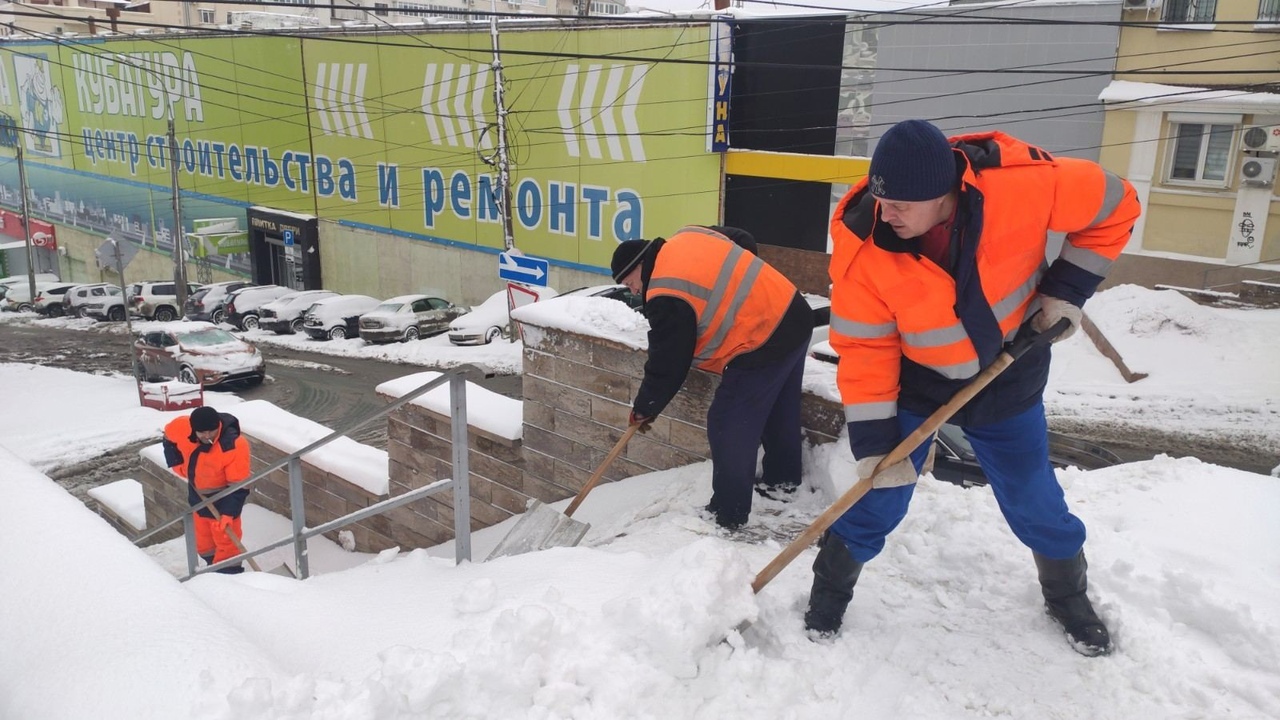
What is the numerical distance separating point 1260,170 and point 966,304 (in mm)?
15331

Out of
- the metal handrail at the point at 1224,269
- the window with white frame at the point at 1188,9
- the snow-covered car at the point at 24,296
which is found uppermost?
the window with white frame at the point at 1188,9

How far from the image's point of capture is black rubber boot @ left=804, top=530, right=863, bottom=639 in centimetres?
299

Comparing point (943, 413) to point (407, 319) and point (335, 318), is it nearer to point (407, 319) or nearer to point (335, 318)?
point (407, 319)

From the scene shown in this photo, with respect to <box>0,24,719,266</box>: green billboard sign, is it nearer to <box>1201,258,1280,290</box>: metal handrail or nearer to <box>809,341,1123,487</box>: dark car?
<box>809,341,1123,487</box>: dark car

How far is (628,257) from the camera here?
409 cm

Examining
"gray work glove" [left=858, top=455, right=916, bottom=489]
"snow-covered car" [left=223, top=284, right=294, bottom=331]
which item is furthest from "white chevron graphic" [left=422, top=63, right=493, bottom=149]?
"gray work glove" [left=858, top=455, right=916, bottom=489]

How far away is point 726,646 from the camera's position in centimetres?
275

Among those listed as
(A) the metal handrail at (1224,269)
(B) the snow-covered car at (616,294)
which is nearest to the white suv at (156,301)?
(B) the snow-covered car at (616,294)

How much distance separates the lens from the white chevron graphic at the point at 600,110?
2038cm

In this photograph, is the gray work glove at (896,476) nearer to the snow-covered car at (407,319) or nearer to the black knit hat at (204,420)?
the black knit hat at (204,420)

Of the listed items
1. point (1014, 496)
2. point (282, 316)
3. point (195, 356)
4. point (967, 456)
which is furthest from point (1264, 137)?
point (282, 316)

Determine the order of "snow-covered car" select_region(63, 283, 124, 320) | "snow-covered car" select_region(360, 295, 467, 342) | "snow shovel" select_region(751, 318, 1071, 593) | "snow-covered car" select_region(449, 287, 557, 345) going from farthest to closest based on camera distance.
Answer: "snow-covered car" select_region(63, 283, 124, 320), "snow-covered car" select_region(360, 295, 467, 342), "snow-covered car" select_region(449, 287, 557, 345), "snow shovel" select_region(751, 318, 1071, 593)

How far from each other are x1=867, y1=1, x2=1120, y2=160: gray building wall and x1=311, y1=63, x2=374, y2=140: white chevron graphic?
15.2 m

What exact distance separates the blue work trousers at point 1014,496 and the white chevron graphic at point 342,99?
85.7 ft
